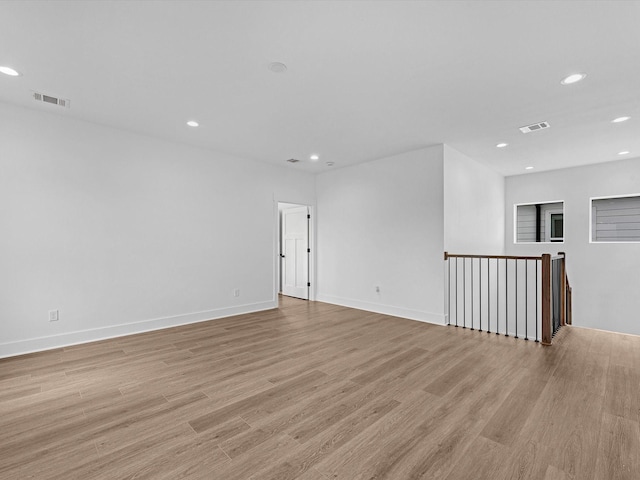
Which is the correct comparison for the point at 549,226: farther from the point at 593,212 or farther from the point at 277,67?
the point at 277,67

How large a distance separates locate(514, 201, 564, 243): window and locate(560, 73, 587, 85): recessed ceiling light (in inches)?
190

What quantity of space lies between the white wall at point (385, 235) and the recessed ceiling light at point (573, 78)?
200 centimetres

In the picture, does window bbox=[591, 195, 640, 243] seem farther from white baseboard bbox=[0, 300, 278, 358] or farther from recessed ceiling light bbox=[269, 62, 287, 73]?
white baseboard bbox=[0, 300, 278, 358]

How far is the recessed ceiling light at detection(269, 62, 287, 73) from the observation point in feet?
8.89

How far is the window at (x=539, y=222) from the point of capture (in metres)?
6.99

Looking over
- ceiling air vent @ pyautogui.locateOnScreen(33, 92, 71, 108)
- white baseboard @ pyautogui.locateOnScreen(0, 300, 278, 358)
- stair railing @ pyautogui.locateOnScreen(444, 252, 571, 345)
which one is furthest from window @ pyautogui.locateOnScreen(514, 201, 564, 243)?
ceiling air vent @ pyautogui.locateOnScreen(33, 92, 71, 108)

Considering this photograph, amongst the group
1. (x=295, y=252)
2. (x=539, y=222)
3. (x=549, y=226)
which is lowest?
(x=295, y=252)

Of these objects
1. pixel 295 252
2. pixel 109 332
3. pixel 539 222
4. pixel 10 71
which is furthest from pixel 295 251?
pixel 539 222

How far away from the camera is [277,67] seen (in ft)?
9.03

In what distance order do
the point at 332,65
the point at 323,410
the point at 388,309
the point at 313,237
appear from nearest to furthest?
the point at 323,410, the point at 332,65, the point at 388,309, the point at 313,237

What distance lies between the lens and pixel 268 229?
5.99 metres

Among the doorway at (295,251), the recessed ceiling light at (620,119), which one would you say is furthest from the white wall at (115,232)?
the recessed ceiling light at (620,119)

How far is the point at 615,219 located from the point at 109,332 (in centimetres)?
929

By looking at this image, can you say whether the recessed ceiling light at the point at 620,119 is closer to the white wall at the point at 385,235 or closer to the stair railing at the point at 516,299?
the stair railing at the point at 516,299
